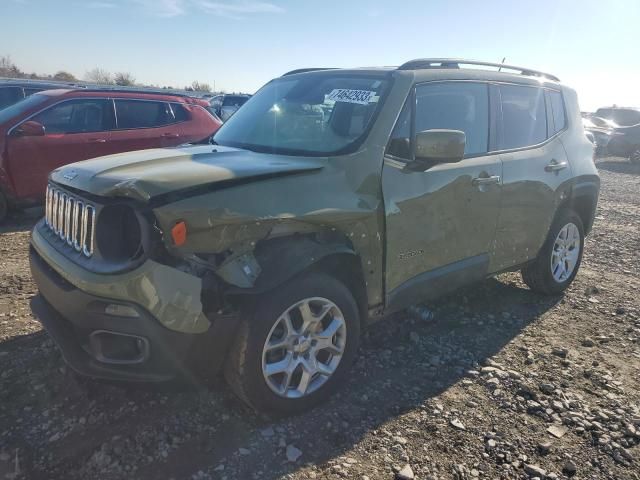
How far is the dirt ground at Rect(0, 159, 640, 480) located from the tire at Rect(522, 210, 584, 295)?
0.67 metres

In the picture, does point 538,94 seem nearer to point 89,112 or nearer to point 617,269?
point 617,269

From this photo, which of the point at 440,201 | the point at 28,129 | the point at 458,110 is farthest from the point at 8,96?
the point at 440,201

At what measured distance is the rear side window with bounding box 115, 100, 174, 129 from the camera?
25.0 feet

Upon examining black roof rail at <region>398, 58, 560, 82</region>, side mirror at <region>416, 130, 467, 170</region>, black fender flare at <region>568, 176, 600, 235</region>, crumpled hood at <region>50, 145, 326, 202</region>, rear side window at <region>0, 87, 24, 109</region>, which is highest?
black roof rail at <region>398, 58, 560, 82</region>

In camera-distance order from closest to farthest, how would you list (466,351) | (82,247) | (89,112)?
(82,247), (466,351), (89,112)

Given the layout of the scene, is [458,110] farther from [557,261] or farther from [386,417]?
[386,417]

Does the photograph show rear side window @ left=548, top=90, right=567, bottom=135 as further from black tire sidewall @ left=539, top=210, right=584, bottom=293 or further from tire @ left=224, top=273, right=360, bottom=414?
tire @ left=224, top=273, right=360, bottom=414

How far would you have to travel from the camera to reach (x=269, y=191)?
260 centimetres

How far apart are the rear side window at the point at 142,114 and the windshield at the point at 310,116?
4.29 metres

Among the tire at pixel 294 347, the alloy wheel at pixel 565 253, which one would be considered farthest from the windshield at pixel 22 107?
the alloy wheel at pixel 565 253

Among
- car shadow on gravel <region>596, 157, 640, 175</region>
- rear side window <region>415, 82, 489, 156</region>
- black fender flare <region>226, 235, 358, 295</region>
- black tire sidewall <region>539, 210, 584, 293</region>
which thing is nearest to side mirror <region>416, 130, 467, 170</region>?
rear side window <region>415, 82, 489, 156</region>

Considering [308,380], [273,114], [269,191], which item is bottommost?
[308,380]

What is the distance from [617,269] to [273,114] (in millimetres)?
4535

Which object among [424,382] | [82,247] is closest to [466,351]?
[424,382]
